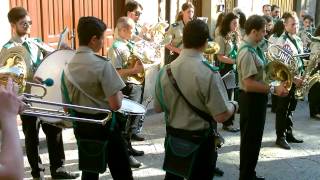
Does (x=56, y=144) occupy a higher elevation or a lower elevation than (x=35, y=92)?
lower

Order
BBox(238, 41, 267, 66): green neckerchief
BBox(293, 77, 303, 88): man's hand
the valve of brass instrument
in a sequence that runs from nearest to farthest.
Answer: BBox(238, 41, 267, 66): green neckerchief, BBox(293, 77, 303, 88): man's hand, the valve of brass instrument

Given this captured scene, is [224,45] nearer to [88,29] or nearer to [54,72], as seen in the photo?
[54,72]

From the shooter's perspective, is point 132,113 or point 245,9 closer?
point 132,113

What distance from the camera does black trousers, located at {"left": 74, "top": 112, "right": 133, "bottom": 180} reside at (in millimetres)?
3652

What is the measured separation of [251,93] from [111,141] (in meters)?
1.60

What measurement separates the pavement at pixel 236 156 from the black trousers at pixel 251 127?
55 centimetres

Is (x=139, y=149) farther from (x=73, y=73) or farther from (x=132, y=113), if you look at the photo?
(x=73, y=73)

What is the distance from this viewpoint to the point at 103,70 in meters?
3.56

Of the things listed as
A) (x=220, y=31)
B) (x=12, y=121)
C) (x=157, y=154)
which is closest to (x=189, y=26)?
(x=12, y=121)

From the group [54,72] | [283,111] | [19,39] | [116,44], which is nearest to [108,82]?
[54,72]

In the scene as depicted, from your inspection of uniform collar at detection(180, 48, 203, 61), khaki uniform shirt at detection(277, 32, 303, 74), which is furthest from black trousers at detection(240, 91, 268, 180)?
khaki uniform shirt at detection(277, 32, 303, 74)

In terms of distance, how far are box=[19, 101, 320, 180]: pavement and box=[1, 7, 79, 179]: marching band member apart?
23 centimetres

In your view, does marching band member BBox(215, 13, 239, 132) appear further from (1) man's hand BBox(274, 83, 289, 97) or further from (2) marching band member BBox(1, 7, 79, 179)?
(2) marching band member BBox(1, 7, 79, 179)

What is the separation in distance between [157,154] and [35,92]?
218 cm
